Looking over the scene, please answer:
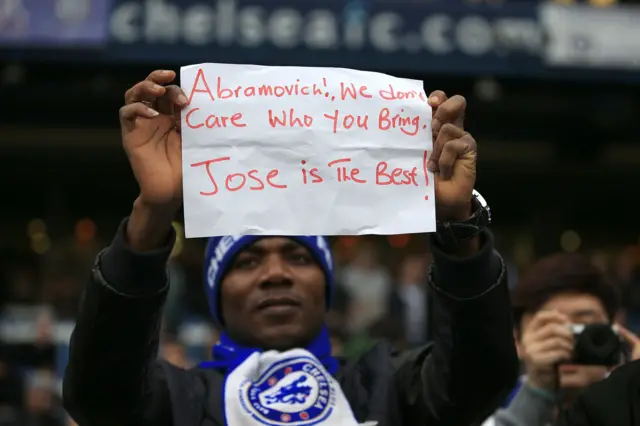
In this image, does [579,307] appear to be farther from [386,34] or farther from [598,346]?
[386,34]

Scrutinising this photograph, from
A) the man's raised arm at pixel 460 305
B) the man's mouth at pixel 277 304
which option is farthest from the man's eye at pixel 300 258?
the man's raised arm at pixel 460 305

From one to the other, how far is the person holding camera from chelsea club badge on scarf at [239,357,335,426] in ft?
2.03

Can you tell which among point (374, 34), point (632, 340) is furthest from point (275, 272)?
point (374, 34)

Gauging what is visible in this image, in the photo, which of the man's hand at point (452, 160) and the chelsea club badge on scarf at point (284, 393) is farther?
the chelsea club badge on scarf at point (284, 393)

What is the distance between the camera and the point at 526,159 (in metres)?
12.9

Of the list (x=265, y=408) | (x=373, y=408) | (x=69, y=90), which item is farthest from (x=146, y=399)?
(x=69, y=90)

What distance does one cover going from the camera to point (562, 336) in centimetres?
296

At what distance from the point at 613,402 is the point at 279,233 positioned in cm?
71

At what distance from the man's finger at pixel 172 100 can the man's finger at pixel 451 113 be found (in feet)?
1.66

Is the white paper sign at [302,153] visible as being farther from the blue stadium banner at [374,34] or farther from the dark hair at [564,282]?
the blue stadium banner at [374,34]

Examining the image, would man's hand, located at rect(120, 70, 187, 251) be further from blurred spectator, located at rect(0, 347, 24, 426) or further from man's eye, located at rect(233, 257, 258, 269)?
blurred spectator, located at rect(0, 347, 24, 426)

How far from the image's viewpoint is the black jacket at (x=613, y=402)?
7.39ft

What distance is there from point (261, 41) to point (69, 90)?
2334 mm

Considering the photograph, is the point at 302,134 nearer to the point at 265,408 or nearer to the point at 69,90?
the point at 265,408
